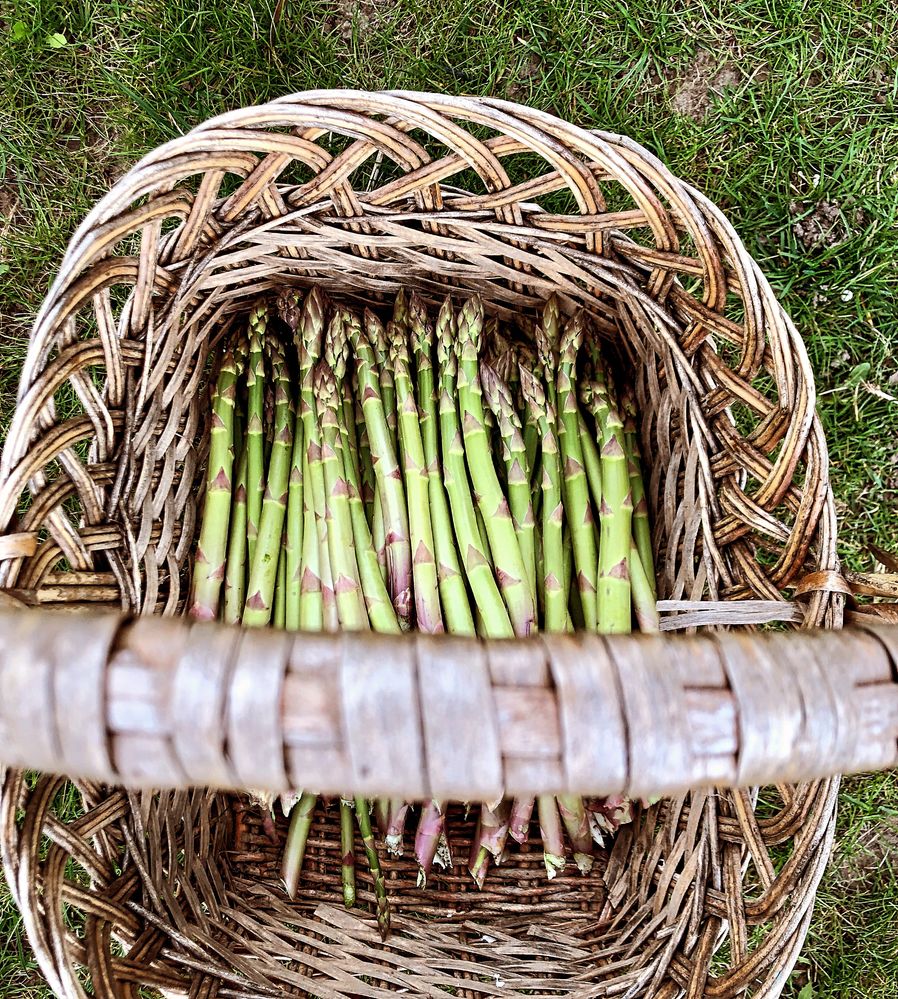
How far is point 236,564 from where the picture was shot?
1.76 meters

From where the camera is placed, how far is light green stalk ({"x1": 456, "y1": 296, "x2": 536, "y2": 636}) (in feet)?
5.47

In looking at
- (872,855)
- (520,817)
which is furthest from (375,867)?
(872,855)

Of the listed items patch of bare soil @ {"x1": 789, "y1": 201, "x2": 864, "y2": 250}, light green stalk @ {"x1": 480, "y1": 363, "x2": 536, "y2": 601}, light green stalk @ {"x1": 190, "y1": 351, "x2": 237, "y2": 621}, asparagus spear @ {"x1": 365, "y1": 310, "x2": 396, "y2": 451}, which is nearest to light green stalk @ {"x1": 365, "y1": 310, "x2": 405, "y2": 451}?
asparagus spear @ {"x1": 365, "y1": 310, "x2": 396, "y2": 451}

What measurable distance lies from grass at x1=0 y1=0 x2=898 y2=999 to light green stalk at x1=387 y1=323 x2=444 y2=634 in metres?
1.05

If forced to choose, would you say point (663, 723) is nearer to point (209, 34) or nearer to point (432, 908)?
point (432, 908)

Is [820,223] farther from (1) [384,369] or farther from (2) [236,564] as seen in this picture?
(2) [236,564]

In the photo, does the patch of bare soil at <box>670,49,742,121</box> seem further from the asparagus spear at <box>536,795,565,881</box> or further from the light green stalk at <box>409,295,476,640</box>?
the asparagus spear at <box>536,795,565,881</box>

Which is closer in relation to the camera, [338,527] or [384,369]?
[338,527]

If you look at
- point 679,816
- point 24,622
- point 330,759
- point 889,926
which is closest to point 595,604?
point 679,816

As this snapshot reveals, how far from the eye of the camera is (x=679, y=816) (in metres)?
1.73

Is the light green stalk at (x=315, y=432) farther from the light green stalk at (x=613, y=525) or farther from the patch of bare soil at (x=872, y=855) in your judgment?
the patch of bare soil at (x=872, y=855)

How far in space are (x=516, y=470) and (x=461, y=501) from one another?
150 millimetres

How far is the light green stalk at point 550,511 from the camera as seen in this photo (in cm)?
171

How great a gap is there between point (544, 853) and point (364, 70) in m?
2.06
